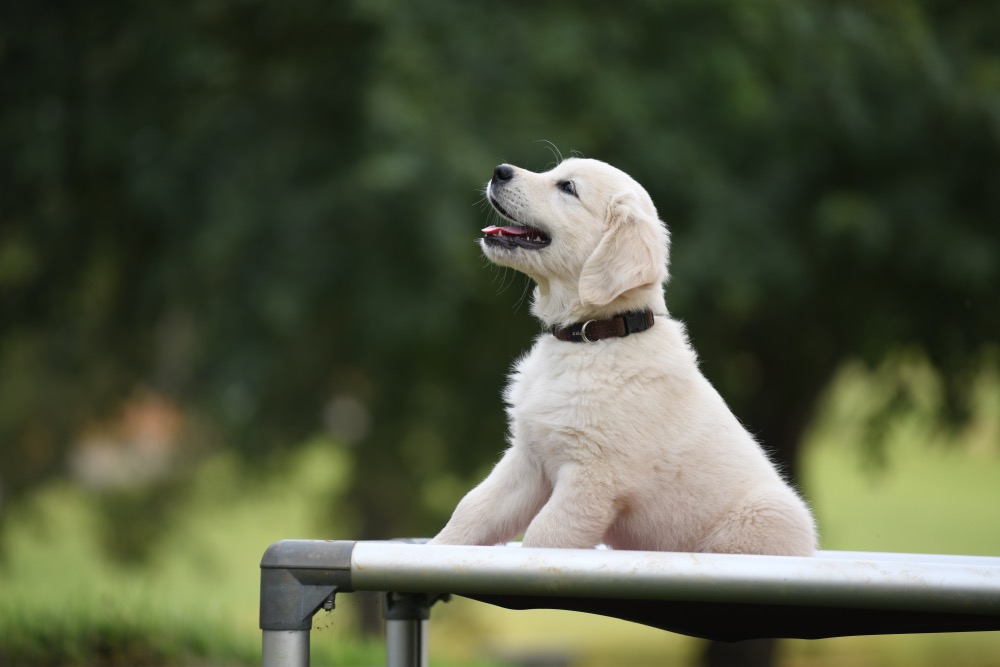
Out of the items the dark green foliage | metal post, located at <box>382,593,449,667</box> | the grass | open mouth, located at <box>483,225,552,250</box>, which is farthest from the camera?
the dark green foliage

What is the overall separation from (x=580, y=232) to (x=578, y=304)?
0.23m

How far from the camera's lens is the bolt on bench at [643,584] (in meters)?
2.69

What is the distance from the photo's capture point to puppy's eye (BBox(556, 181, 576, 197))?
3.51m

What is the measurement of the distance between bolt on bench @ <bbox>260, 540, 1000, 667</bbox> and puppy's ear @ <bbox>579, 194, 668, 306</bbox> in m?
0.84

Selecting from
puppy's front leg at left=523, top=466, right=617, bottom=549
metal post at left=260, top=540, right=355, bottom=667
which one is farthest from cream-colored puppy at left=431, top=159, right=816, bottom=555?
metal post at left=260, top=540, right=355, bottom=667

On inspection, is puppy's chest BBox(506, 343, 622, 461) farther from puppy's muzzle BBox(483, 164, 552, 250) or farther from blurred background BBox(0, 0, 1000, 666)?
blurred background BBox(0, 0, 1000, 666)

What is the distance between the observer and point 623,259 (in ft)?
10.8

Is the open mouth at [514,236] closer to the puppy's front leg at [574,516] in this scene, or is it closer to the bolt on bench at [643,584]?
the puppy's front leg at [574,516]

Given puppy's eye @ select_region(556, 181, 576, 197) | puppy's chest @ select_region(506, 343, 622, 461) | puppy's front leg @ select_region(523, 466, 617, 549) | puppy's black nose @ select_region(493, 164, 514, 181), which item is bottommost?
puppy's front leg @ select_region(523, 466, 617, 549)

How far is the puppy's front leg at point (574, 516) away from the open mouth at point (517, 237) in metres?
0.82

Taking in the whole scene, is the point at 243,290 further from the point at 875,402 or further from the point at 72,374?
the point at 875,402

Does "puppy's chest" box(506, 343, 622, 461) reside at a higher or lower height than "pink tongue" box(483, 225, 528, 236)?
lower

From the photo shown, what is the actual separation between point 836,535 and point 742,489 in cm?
933

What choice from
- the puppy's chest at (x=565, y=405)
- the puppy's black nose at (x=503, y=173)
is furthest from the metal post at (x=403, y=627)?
the puppy's black nose at (x=503, y=173)
